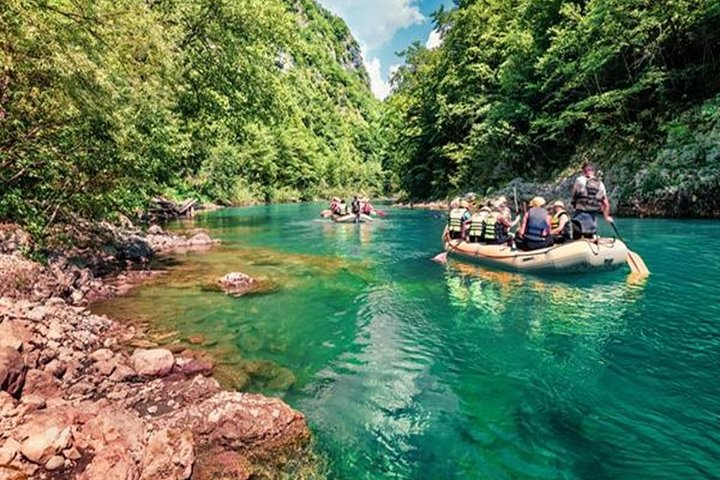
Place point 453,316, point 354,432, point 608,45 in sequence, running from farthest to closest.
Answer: point 608,45 < point 453,316 < point 354,432

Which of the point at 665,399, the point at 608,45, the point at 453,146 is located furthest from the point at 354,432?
the point at 453,146

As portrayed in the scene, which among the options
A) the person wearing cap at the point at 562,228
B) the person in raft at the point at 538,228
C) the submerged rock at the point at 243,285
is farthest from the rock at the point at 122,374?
the person wearing cap at the point at 562,228

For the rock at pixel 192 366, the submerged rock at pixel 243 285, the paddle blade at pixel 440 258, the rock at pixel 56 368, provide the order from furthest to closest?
the paddle blade at pixel 440 258 → the submerged rock at pixel 243 285 → the rock at pixel 192 366 → the rock at pixel 56 368

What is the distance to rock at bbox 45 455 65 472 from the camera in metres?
3.03

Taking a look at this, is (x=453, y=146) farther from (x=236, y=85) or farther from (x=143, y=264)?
(x=143, y=264)

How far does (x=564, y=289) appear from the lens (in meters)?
9.41

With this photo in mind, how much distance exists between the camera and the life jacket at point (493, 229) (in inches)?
492

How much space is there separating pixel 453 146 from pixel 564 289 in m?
25.8

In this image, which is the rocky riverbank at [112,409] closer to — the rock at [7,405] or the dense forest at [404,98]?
the rock at [7,405]

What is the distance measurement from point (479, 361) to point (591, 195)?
624 cm

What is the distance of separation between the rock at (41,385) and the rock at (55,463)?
1.42 m

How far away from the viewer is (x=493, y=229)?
12.5m

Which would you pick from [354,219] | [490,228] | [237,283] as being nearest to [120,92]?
[237,283]

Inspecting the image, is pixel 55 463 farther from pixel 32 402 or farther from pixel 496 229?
pixel 496 229
